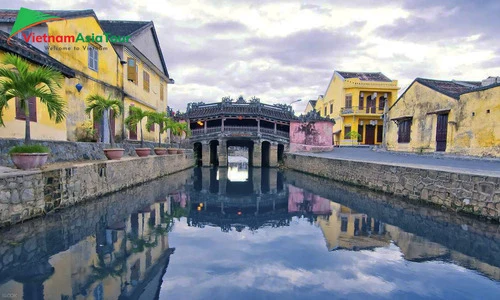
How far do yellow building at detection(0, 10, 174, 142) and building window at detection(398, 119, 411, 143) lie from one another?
18.9m

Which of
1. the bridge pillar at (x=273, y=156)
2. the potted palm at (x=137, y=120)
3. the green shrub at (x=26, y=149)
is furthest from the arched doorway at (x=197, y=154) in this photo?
the green shrub at (x=26, y=149)

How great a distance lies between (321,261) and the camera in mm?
5016

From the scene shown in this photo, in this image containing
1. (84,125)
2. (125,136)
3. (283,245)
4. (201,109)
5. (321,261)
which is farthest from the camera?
(201,109)

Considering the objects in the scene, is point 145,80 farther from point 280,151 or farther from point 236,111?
point 280,151

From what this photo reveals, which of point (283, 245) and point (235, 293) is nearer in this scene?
point (235, 293)

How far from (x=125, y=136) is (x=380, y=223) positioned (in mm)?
14384

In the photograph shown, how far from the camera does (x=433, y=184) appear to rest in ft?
28.1

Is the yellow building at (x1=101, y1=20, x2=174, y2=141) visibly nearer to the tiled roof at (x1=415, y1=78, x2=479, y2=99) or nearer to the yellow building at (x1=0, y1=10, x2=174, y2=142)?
the yellow building at (x1=0, y1=10, x2=174, y2=142)

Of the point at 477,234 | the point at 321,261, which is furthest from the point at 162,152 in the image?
the point at 477,234

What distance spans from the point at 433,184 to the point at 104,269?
915 centimetres

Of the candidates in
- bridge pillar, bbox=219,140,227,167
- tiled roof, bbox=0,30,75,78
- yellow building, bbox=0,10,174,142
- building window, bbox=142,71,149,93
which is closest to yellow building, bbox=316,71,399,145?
bridge pillar, bbox=219,140,227,167

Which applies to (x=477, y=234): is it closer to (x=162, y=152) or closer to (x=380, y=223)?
(x=380, y=223)

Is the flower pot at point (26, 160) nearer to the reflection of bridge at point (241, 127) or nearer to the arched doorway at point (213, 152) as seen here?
the reflection of bridge at point (241, 127)

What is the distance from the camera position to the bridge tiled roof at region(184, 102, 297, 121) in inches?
1027
